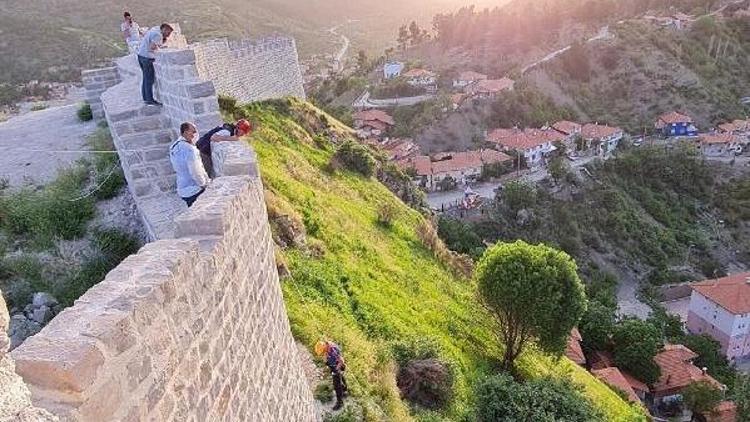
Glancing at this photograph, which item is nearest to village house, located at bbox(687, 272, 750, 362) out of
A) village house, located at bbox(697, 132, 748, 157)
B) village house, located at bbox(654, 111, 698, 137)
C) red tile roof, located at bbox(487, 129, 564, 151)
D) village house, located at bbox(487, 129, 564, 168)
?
village house, located at bbox(487, 129, 564, 168)

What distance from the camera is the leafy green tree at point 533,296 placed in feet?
48.2

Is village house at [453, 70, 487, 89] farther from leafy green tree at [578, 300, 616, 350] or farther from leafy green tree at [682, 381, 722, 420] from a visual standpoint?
leafy green tree at [682, 381, 722, 420]

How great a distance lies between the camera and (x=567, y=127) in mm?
58188

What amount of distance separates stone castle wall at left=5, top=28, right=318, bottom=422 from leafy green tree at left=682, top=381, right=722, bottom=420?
2538 centimetres

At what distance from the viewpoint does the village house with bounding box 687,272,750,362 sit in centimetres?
3578

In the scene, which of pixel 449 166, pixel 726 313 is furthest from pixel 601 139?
pixel 726 313

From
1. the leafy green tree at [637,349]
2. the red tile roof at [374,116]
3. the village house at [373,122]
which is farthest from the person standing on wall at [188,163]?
the red tile roof at [374,116]

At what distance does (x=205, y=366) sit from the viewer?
11.5 ft

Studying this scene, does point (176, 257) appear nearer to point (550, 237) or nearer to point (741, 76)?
point (550, 237)

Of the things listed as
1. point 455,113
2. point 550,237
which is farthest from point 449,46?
point 550,237

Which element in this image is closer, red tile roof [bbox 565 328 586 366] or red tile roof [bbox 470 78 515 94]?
red tile roof [bbox 565 328 586 366]

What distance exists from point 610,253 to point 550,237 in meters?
5.05

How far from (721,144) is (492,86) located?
902 inches

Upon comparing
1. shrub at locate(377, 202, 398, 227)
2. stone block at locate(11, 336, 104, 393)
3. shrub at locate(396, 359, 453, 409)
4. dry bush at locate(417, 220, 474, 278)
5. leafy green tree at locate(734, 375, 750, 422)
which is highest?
stone block at locate(11, 336, 104, 393)
